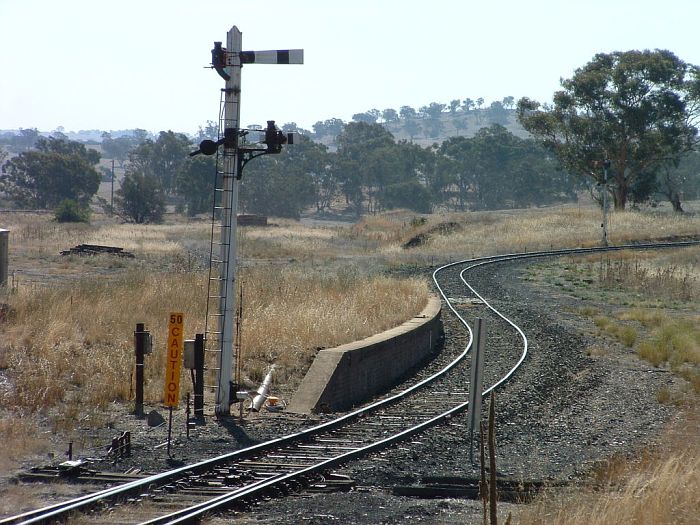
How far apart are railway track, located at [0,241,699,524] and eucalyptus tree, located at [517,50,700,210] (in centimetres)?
5716

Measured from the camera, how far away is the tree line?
7144 cm

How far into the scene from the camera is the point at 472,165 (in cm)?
12862

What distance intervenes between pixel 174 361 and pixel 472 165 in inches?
4743

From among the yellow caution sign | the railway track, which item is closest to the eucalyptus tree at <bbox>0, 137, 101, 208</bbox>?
the railway track

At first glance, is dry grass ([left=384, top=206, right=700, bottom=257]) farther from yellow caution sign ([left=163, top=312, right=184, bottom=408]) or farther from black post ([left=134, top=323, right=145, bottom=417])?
yellow caution sign ([left=163, top=312, right=184, bottom=408])

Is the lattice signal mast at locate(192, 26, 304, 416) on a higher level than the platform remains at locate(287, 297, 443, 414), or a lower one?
higher

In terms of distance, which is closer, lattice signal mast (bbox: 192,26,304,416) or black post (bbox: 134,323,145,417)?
lattice signal mast (bbox: 192,26,304,416)

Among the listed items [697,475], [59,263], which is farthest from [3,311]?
[59,263]

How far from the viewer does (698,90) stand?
2872 inches

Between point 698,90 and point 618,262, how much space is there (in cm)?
3830

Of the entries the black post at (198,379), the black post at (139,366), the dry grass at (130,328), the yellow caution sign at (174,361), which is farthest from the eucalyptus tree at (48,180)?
the yellow caution sign at (174,361)

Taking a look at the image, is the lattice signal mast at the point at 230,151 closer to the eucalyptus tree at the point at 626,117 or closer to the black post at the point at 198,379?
the black post at the point at 198,379

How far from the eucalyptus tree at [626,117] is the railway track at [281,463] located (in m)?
57.2

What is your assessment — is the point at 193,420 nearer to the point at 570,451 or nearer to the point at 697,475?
the point at 570,451
